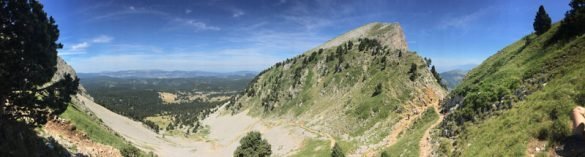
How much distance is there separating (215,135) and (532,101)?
4393 inches

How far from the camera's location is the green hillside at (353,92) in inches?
2990

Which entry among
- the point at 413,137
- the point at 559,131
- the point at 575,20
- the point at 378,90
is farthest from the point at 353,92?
the point at 559,131

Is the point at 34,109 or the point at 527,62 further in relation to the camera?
the point at 527,62

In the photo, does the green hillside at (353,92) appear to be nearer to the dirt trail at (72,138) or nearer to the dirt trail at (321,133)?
the dirt trail at (321,133)

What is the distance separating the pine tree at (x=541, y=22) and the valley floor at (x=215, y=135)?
45365mm

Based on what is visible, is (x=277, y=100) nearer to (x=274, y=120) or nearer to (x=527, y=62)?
(x=274, y=120)

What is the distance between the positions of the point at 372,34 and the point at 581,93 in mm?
149048

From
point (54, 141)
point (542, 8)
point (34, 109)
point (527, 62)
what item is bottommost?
point (54, 141)

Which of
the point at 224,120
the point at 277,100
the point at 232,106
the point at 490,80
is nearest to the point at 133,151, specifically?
the point at 490,80

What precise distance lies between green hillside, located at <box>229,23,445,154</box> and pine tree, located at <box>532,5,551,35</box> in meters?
24.7

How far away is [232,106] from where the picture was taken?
176m

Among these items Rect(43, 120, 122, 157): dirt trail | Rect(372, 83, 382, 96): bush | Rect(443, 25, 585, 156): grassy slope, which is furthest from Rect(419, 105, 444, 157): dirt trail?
Rect(43, 120, 122, 157): dirt trail

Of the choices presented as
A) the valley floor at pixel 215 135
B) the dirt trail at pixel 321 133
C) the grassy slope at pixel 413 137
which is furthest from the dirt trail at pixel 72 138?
the dirt trail at pixel 321 133

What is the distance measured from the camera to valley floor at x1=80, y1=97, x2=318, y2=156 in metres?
83.6
